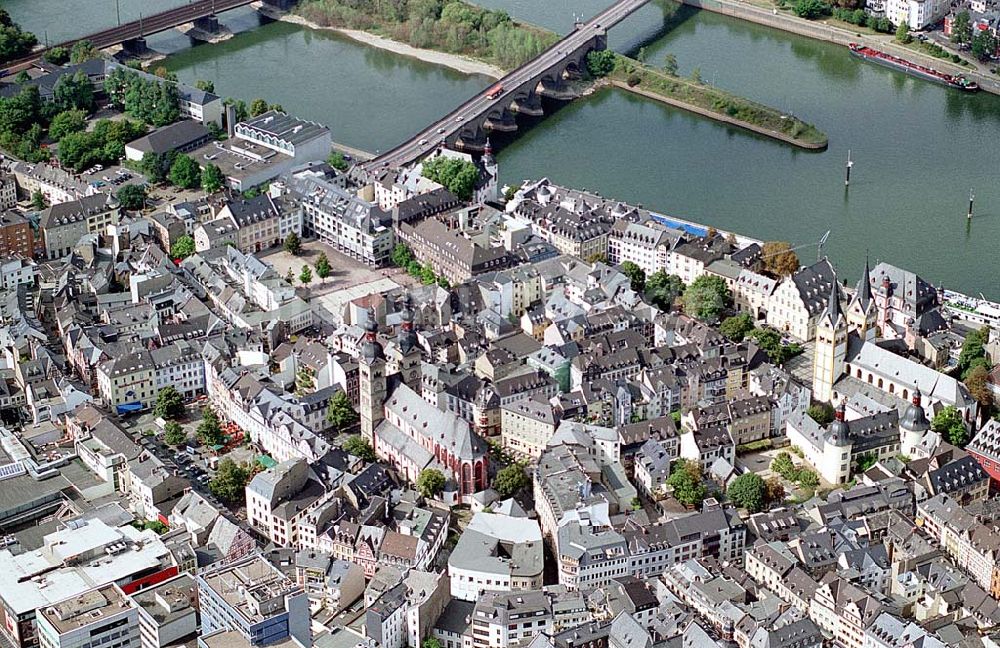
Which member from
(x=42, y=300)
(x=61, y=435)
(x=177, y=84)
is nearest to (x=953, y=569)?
(x=61, y=435)

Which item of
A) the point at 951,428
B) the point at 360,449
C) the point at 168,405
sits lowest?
the point at 168,405

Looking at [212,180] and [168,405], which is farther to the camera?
[212,180]

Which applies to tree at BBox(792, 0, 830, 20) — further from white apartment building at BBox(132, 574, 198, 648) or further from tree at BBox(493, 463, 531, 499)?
white apartment building at BBox(132, 574, 198, 648)

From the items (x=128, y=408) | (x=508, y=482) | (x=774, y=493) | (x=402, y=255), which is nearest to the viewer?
(x=508, y=482)

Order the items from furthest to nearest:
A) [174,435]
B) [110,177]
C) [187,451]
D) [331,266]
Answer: [110,177]
[331,266]
[174,435]
[187,451]

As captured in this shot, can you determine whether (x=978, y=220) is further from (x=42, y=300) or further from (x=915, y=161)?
(x=42, y=300)

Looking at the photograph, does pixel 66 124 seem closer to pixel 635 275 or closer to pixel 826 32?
pixel 635 275

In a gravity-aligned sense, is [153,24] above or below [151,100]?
below

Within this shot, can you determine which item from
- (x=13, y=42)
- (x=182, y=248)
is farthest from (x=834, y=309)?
(x=13, y=42)

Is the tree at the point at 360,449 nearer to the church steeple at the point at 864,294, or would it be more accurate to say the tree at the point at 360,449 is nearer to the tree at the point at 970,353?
the church steeple at the point at 864,294
